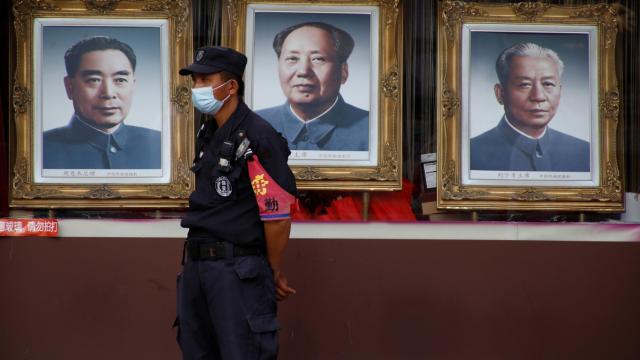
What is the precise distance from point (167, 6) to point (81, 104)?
805mm

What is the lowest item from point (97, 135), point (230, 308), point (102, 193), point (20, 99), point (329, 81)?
point (230, 308)

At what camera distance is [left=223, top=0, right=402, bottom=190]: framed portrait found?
6.29 metres

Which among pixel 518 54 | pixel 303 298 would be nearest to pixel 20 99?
pixel 303 298

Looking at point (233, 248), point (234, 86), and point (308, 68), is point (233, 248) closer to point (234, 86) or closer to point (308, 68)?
point (234, 86)

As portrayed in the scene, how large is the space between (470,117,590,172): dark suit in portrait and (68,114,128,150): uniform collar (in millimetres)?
2162

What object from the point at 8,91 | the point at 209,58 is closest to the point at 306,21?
the point at 209,58

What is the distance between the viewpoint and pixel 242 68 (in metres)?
5.23

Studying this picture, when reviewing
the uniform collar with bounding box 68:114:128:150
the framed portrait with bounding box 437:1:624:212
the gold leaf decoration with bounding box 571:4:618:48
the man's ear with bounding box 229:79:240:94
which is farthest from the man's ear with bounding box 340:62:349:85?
the gold leaf decoration with bounding box 571:4:618:48

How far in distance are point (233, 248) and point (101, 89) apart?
191 cm

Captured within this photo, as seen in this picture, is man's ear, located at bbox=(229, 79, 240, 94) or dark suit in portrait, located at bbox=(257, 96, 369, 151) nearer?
man's ear, located at bbox=(229, 79, 240, 94)

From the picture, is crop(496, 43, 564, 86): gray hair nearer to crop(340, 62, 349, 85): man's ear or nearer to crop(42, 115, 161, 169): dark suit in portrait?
crop(340, 62, 349, 85): man's ear

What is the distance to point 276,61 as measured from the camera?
6324 millimetres

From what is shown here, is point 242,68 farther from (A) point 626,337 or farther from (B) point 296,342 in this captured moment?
(A) point 626,337

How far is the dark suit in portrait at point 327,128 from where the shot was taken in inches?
248
